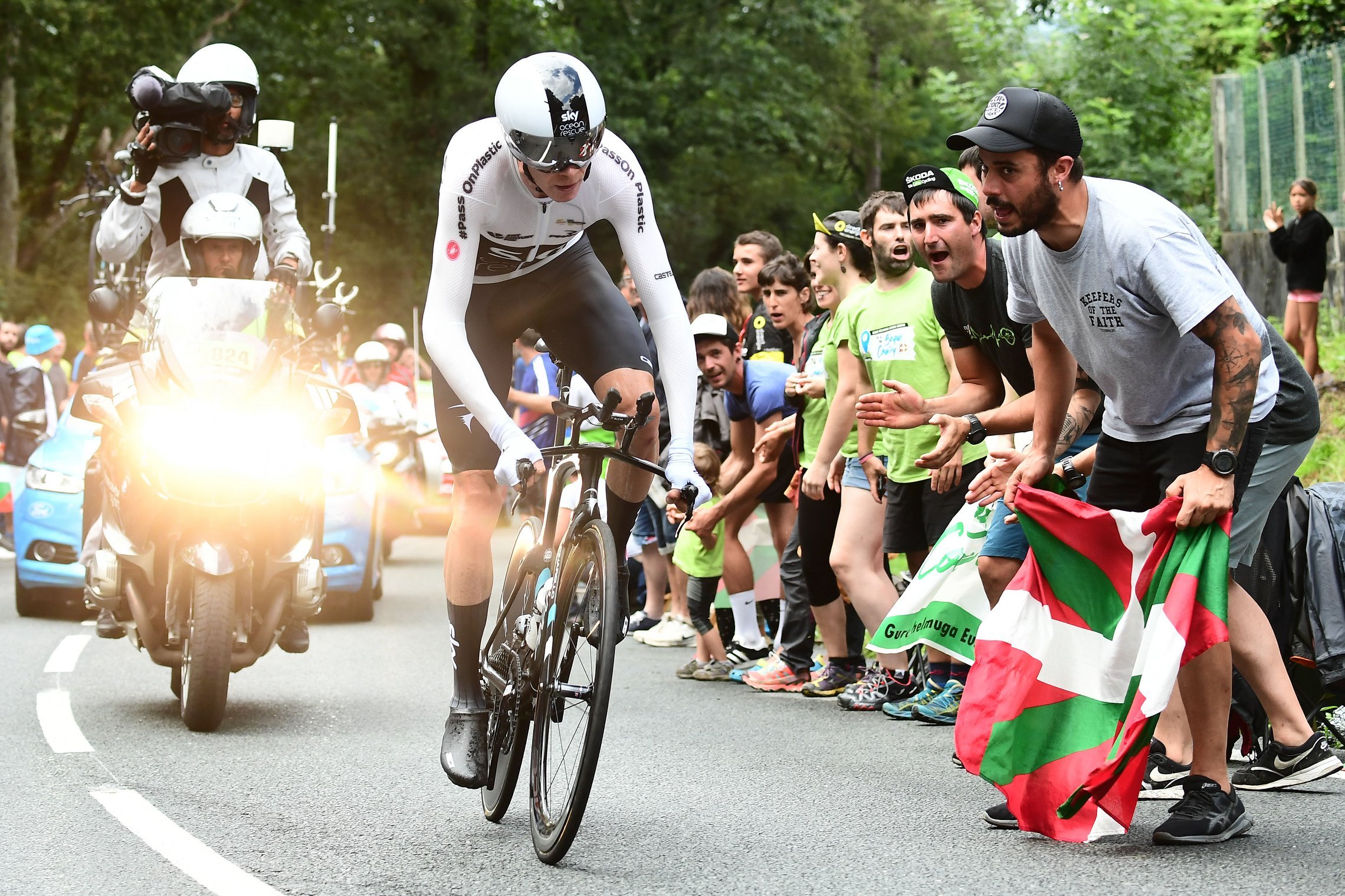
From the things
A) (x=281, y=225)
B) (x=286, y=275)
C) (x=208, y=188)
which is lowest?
(x=286, y=275)

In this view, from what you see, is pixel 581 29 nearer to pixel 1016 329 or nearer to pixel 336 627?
pixel 336 627

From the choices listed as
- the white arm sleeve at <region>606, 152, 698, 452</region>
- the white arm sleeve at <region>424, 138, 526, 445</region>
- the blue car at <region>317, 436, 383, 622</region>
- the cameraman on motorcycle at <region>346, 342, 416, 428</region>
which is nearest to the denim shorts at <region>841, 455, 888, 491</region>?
the white arm sleeve at <region>606, 152, 698, 452</region>

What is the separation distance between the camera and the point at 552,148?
4820 mm

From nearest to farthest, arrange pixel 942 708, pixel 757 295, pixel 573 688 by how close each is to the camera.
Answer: pixel 573 688 → pixel 942 708 → pixel 757 295

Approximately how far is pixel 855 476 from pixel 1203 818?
339 centimetres

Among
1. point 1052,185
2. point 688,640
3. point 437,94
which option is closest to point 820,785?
point 1052,185

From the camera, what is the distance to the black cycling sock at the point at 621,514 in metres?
5.35

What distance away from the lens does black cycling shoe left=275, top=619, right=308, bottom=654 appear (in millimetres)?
7477

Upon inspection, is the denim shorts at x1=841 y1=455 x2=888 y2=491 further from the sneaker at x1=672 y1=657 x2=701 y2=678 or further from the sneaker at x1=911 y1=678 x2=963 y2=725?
the sneaker at x1=672 y1=657 x2=701 y2=678

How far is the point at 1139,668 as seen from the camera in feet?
15.8

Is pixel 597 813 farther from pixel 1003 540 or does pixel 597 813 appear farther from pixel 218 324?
pixel 218 324

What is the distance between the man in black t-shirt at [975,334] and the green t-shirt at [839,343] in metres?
1.22

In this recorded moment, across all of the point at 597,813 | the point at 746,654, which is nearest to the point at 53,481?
the point at 746,654

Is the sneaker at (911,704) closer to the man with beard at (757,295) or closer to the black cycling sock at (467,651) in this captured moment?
the black cycling sock at (467,651)
